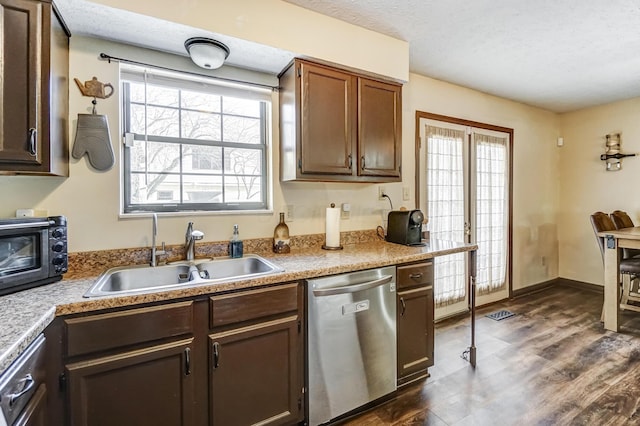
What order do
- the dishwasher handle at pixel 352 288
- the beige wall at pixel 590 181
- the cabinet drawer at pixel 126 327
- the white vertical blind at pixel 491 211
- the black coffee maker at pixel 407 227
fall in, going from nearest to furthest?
the cabinet drawer at pixel 126 327
the dishwasher handle at pixel 352 288
the black coffee maker at pixel 407 227
the white vertical blind at pixel 491 211
the beige wall at pixel 590 181

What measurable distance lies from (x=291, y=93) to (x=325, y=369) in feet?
5.65

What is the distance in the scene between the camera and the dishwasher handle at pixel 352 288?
1.65 meters

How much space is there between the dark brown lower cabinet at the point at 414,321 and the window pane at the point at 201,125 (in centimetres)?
157

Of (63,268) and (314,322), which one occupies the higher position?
(63,268)

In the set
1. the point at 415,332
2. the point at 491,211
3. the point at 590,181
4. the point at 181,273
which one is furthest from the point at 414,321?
the point at 590,181

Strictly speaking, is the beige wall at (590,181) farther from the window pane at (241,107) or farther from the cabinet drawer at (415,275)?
the window pane at (241,107)

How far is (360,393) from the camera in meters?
1.81

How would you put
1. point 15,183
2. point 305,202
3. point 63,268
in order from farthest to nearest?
point 305,202
point 15,183
point 63,268

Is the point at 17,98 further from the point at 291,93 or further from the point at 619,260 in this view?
the point at 619,260

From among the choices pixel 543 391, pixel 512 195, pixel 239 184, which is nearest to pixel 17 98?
pixel 239 184

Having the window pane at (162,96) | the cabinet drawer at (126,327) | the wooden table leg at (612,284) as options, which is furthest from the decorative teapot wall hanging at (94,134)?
the wooden table leg at (612,284)

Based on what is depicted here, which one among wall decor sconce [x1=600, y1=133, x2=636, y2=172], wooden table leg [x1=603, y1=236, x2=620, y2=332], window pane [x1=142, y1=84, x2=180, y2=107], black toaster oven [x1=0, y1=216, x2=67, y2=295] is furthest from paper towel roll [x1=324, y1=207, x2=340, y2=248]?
wall decor sconce [x1=600, y1=133, x2=636, y2=172]

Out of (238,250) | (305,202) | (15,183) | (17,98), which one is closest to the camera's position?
(17,98)

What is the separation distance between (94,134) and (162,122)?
392mm
